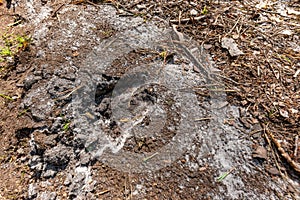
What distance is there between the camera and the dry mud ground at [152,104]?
5.40 ft

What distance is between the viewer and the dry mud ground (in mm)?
1646

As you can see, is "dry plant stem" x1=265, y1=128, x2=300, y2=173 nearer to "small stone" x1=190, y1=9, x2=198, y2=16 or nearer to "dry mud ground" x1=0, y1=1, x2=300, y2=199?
"dry mud ground" x1=0, y1=1, x2=300, y2=199

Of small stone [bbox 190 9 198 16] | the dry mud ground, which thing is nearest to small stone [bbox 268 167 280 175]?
the dry mud ground

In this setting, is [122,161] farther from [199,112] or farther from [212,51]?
[212,51]

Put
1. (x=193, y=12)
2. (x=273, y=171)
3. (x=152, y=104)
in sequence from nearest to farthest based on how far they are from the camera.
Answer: (x=273, y=171) → (x=152, y=104) → (x=193, y=12)

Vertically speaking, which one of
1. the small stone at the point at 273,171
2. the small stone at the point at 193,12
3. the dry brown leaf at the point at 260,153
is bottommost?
the small stone at the point at 273,171

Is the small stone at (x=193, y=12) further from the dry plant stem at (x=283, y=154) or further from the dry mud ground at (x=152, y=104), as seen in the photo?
the dry plant stem at (x=283, y=154)

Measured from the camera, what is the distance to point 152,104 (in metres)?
1.92

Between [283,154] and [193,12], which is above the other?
[193,12]

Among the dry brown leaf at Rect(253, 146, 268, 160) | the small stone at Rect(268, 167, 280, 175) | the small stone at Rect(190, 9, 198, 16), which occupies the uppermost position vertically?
the small stone at Rect(190, 9, 198, 16)

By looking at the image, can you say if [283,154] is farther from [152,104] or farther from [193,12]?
[193,12]

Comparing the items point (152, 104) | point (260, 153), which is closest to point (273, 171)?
point (260, 153)

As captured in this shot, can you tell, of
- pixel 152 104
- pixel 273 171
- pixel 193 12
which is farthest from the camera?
pixel 193 12

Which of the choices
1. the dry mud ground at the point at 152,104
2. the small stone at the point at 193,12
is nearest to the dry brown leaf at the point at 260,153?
the dry mud ground at the point at 152,104
